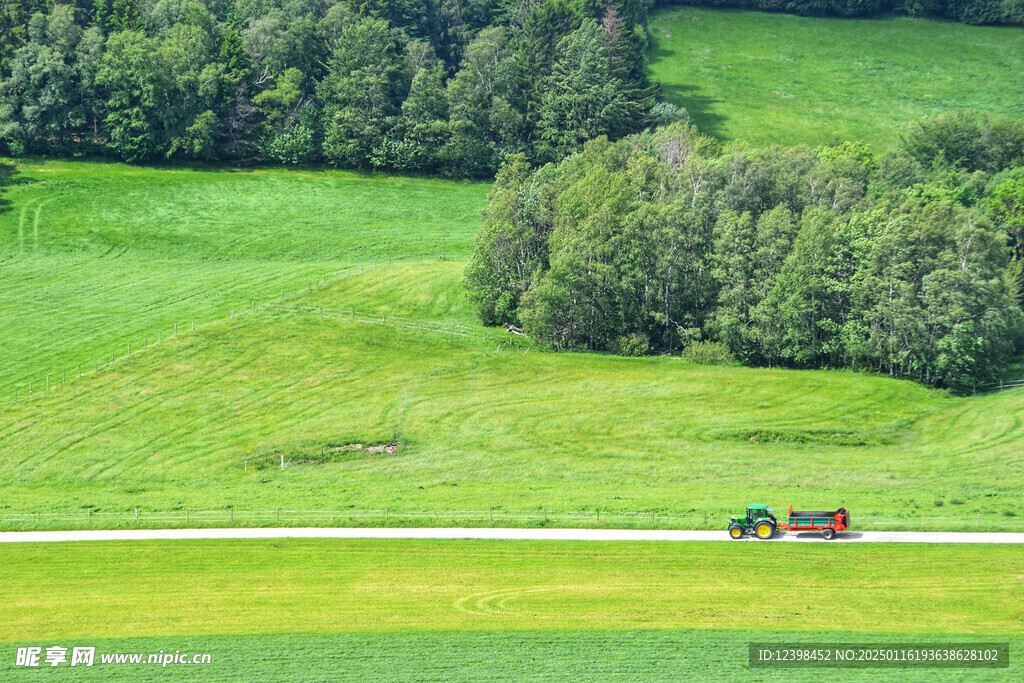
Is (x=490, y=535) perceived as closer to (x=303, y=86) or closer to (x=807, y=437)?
(x=807, y=437)

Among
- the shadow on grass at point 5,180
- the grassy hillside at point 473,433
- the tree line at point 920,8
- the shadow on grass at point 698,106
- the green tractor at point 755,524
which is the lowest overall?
the grassy hillside at point 473,433

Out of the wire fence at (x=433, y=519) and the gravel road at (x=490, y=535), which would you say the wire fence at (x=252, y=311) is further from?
the gravel road at (x=490, y=535)

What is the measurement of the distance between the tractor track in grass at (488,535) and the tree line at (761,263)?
36.4 meters

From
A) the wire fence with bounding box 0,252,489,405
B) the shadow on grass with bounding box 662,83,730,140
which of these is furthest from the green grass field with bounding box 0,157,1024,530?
the shadow on grass with bounding box 662,83,730,140

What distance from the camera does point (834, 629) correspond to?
51125 mm

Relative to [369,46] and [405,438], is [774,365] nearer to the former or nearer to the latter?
[405,438]

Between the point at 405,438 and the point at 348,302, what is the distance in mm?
28254

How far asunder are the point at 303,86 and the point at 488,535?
10352 cm

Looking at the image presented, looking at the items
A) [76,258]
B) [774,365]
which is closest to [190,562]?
[774,365]

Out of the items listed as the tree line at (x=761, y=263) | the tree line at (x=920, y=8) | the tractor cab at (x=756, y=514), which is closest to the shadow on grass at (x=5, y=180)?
the tree line at (x=761, y=263)

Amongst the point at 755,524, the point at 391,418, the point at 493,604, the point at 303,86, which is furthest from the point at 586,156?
the point at 493,604

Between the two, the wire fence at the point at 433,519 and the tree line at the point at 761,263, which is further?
the tree line at the point at 761,263

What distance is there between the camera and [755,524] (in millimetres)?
61875

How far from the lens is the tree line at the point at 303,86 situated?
141000 mm
